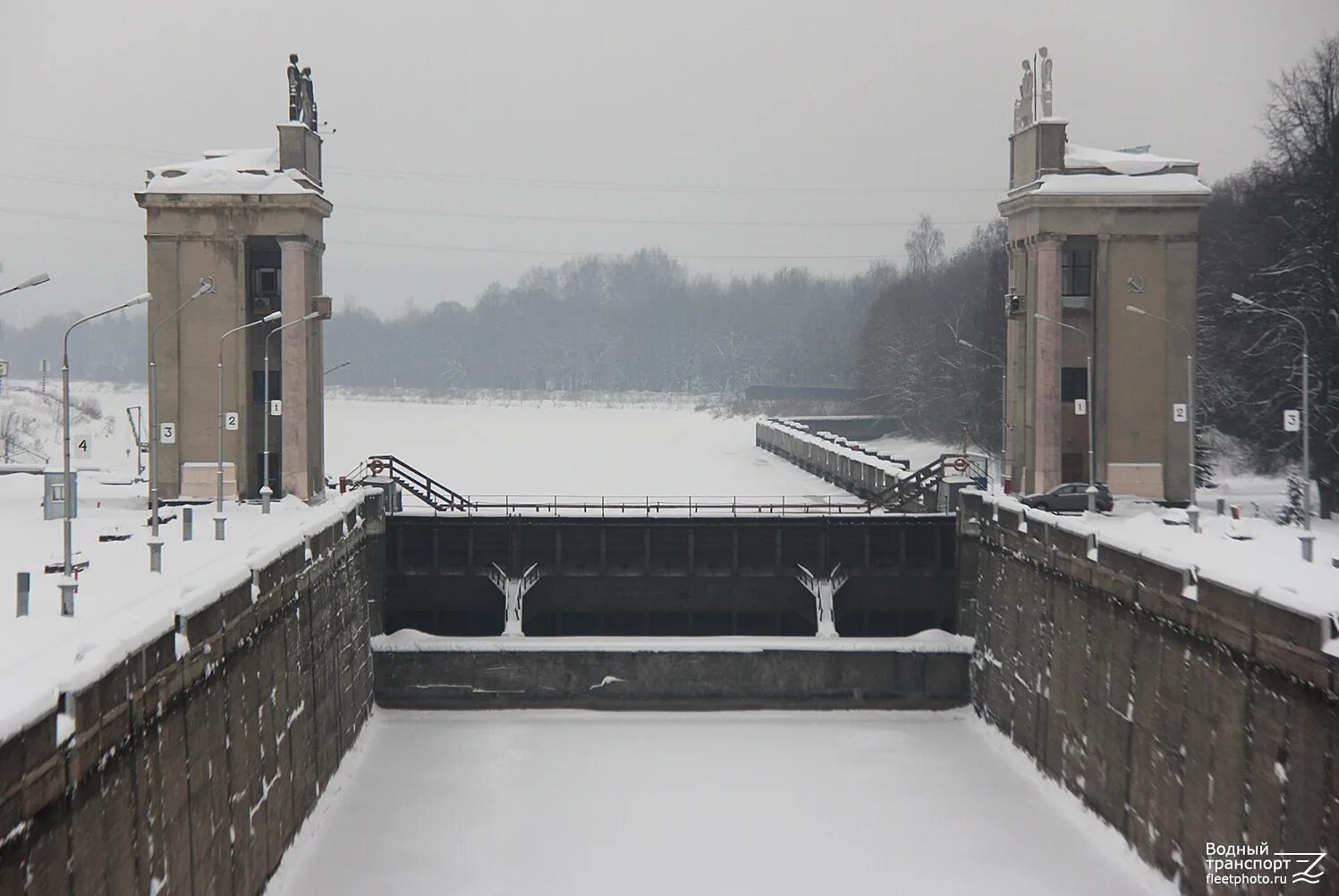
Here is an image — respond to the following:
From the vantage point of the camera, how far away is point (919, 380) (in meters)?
105

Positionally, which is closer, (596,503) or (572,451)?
(596,503)

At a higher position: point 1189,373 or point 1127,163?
point 1127,163

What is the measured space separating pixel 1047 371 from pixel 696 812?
1782cm

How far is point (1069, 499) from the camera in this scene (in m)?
39.0

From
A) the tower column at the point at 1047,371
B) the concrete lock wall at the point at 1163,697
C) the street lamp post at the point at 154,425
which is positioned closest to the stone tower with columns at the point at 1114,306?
the tower column at the point at 1047,371

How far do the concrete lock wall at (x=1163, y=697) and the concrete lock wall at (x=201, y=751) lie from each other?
1555 cm

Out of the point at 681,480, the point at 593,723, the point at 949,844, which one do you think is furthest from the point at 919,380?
the point at 949,844

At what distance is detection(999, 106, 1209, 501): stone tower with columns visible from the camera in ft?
136

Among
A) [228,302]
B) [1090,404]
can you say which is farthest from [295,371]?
[1090,404]

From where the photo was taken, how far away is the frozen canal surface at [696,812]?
27469 mm

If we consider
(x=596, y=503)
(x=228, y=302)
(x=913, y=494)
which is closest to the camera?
(x=228, y=302)

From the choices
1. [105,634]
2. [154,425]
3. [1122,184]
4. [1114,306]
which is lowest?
[105,634]

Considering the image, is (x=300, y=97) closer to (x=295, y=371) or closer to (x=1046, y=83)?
(x=295, y=371)

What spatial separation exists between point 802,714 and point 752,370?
479ft
